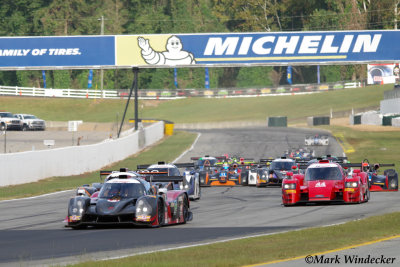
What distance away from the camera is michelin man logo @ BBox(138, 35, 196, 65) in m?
56.0

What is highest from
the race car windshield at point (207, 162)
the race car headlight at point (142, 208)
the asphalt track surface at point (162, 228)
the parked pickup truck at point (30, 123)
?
the parked pickup truck at point (30, 123)

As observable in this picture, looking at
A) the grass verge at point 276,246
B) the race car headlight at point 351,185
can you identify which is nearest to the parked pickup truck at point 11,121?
the race car headlight at point 351,185

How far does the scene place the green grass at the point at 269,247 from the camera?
12.2 metres

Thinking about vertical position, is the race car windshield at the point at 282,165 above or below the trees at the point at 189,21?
below

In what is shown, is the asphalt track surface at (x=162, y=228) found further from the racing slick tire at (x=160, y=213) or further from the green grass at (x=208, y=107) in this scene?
the green grass at (x=208, y=107)

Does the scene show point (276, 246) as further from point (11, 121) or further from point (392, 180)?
point (11, 121)

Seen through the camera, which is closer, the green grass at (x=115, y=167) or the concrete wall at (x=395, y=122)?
the green grass at (x=115, y=167)

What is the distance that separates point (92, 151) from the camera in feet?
135

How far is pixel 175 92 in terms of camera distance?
11419cm

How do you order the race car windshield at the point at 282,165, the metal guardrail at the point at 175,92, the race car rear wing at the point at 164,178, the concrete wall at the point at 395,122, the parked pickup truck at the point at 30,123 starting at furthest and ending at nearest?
1. the metal guardrail at the point at 175,92
2. the parked pickup truck at the point at 30,123
3. the concrete wall at the point at 395,122
4. the race car windshield at the point at 282,165
5. the race car rear wing at the point at 164,178

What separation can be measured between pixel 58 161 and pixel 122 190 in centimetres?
1862

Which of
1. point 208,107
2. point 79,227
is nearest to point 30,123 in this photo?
point 208,107

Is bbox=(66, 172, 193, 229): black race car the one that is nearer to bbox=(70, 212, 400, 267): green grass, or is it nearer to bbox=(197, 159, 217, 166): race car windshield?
bbox=(70, 212, 400, 267): green grass

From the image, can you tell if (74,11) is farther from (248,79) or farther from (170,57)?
(170,57)
